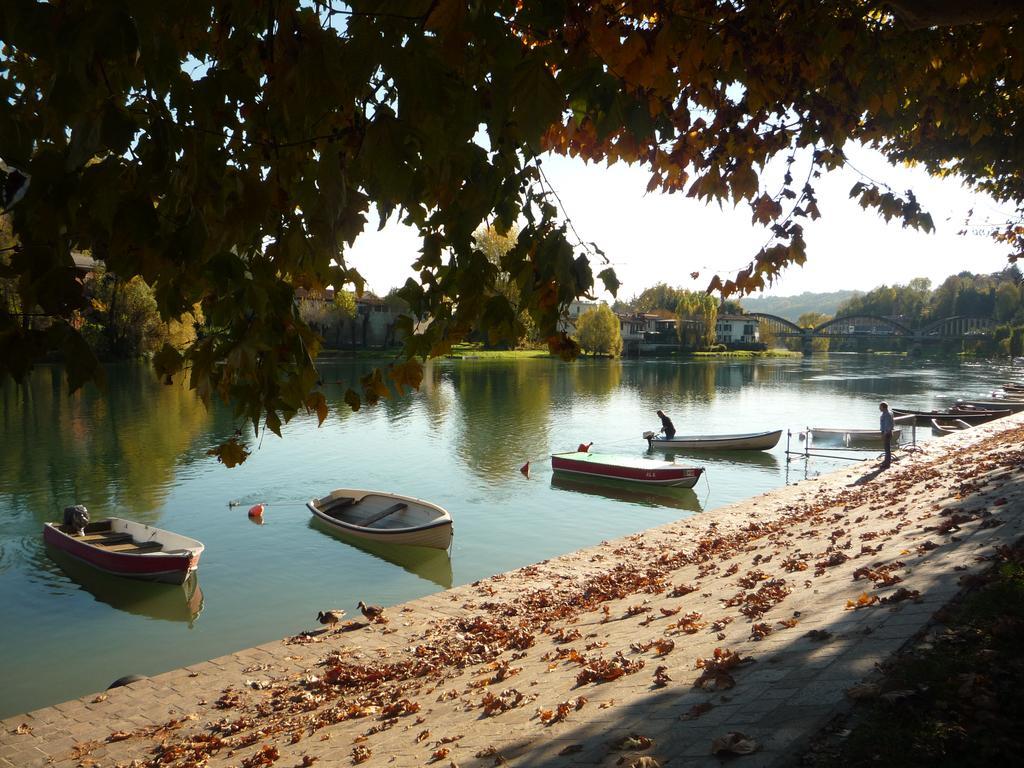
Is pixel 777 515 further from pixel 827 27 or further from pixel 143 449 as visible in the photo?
pixel 143 449

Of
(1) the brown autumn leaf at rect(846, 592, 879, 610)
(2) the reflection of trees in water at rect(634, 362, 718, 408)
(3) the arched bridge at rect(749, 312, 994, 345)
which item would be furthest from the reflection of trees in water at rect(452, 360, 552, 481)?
(3) the arched bridge at rect(749, 312, 994, 345)

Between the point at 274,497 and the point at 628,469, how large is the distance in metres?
10.8

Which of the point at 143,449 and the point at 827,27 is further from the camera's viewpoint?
the point at 143,449

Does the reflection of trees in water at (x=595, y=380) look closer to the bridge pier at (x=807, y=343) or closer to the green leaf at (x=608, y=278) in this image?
the green leaf at (x=608, y=278)

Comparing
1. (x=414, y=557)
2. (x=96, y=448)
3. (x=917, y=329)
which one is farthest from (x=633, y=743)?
(x=917, y=329)

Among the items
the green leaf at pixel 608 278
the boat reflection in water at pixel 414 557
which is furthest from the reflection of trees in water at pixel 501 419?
the green leaf at pixel 608 278

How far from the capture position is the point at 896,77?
621cm

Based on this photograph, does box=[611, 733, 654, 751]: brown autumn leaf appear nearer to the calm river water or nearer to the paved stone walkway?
the paved stone walkway

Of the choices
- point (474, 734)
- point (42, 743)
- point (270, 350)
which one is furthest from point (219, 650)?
point (270, 350)

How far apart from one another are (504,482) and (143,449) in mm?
14292

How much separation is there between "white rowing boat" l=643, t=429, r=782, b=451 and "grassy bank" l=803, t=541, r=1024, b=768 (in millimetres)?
24651

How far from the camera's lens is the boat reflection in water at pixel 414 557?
14.7m

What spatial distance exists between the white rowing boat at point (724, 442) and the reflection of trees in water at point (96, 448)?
58.5 ft

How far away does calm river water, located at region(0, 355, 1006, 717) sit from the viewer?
12.0m
